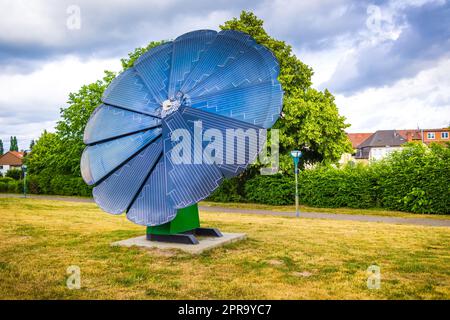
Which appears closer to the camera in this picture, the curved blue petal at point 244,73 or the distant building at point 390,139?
the curved blue petal at point 244,73

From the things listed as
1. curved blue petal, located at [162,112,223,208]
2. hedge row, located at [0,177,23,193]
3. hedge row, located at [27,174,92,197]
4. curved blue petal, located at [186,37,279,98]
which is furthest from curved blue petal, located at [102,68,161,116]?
hedge row, located at [0,177,23,193]

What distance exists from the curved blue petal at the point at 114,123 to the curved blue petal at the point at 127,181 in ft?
2.24

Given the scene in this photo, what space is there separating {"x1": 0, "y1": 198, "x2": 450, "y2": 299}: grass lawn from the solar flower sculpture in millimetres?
1187

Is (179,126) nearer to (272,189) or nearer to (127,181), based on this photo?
(127,181)

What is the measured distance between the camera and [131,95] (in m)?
10.3

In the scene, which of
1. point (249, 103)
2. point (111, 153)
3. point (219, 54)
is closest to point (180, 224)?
point (111, 153)

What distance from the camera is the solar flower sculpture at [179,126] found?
820 centimetres

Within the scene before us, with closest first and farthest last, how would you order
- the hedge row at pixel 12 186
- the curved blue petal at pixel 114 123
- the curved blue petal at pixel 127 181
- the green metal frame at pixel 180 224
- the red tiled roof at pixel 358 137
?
the curved blue petal at pixel 127 181
the curved blue petal at pixel 114 123
the green metal frame at pixel 180 224
the hedge row at pixel 12 186
the red tiled roof at pixel 358 137

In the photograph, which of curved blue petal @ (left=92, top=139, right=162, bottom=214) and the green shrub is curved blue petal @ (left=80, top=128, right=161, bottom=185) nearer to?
curved blue petal @ (left=92, top=139, right=162, bottom=214)

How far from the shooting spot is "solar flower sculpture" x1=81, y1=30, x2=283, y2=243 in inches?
323

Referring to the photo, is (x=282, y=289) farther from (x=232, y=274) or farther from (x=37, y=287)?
(x=37, y=287)

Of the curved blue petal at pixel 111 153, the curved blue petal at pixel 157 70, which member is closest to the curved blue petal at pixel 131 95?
the curved blue petal at pixel 157 70

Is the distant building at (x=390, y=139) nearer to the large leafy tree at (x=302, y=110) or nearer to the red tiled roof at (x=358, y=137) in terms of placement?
the red tiled roof at (x=358, y=137)
